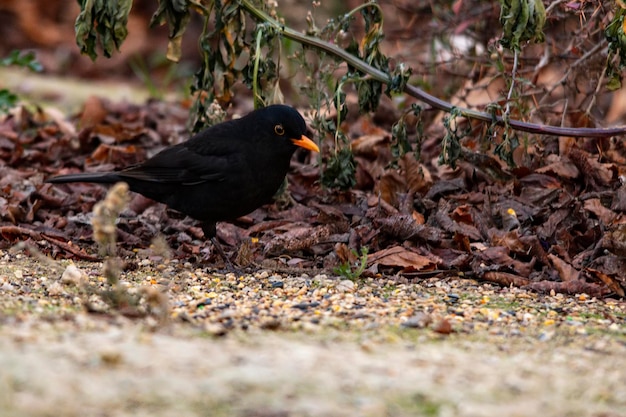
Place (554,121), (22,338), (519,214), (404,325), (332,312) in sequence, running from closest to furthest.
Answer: (22,338) → (404,325) → (332,312) → (519,214) → (554,121)

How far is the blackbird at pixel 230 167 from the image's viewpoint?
5238mm

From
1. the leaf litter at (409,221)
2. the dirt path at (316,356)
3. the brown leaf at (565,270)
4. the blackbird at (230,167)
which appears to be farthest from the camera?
the blackbird at (230,167)

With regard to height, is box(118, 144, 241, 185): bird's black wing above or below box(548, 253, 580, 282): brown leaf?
above

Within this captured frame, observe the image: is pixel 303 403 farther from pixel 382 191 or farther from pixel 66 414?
pixel 382 191

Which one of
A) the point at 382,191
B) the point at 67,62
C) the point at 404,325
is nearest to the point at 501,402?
the point at 404,325

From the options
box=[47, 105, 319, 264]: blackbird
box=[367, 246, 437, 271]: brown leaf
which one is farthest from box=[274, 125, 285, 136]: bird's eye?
box=[367, 246, 437, 271]: brown leaf

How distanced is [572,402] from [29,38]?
9.96m

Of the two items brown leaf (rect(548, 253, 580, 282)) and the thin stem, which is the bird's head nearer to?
the thin stem

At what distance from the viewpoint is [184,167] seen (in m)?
5.45

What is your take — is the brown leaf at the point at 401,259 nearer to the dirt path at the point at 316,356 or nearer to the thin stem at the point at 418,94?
the dirt path at the point at 316,356

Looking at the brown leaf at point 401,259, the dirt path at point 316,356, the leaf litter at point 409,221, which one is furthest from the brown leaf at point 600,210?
the brown leaf at point 401,259

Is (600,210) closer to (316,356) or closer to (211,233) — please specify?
(211,233)

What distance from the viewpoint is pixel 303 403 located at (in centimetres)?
265

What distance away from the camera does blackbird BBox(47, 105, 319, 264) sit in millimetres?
5238
